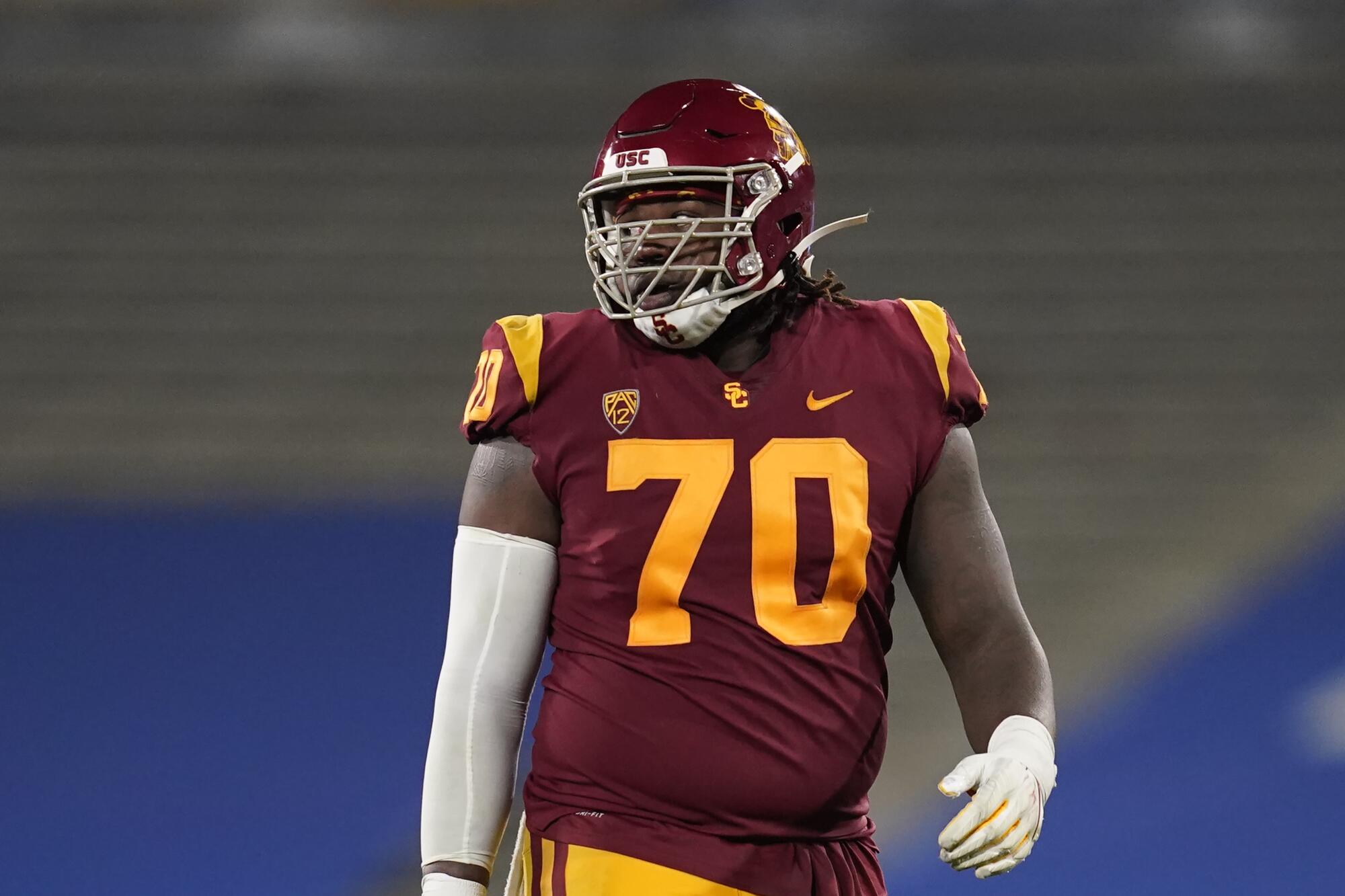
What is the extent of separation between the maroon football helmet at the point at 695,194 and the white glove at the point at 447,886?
1.56 ft

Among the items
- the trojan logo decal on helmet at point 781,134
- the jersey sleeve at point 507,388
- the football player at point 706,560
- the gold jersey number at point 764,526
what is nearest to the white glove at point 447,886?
the football player at point 706,560

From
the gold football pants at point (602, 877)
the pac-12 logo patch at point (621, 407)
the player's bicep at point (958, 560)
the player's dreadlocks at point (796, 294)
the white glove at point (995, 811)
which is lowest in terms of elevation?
the gold football pants at point (602, 877)

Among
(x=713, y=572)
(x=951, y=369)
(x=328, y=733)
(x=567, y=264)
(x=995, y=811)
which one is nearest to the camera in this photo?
(x=995, y=811)

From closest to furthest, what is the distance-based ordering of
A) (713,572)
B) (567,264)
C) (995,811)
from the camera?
(995,811) → (713,572) → (567,264)

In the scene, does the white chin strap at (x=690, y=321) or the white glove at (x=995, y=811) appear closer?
the white glove at (x=995, y=811)

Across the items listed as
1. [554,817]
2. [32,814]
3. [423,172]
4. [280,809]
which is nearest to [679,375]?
[554,817]

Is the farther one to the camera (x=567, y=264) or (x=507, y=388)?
(x=567, y=264)

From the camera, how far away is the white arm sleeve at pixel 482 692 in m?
1.28

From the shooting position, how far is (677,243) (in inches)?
51.9

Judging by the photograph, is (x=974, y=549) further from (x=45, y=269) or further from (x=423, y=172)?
(x=45, y=269)

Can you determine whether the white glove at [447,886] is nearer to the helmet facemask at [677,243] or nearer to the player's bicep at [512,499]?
the player's bicep at [512,499]

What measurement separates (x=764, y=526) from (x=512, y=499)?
214 mm

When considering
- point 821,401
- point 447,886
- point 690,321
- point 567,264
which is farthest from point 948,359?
point 567,264

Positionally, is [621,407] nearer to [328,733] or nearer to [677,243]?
[677,243]
